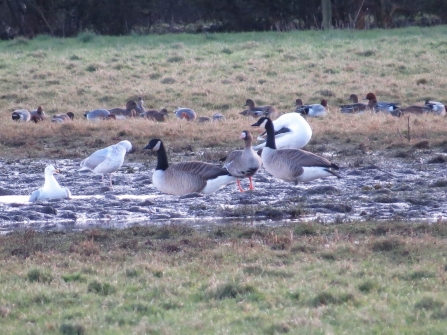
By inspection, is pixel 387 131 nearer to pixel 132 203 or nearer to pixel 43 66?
pixel 132 203

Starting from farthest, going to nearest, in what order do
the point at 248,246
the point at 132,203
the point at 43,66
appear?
1. the point at 43,66
2. the point at 132,203
3. the point at 248,246

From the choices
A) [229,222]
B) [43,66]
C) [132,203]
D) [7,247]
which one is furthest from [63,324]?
[43,66]

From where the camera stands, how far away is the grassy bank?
543 cm

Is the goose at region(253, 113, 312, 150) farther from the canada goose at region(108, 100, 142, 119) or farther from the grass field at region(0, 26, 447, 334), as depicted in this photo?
the canada goose at region(108, 100, 142, 119)

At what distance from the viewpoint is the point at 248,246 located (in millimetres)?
7742

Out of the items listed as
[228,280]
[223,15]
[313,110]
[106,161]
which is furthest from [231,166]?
[223,15]

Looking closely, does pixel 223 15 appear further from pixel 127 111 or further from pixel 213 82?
pixel 127 111

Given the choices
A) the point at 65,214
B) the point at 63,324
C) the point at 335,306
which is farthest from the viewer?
the point at 65,214

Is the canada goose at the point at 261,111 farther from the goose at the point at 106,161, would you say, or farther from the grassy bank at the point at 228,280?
the grassy bank at the point at 228,280

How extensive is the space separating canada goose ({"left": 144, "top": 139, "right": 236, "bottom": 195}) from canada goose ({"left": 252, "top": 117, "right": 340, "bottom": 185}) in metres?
0.76

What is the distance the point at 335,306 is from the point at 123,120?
12319 millimetres

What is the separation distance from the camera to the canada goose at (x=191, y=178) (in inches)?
429

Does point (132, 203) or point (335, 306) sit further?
point (132, 203)

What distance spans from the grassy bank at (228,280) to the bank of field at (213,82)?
6.64 metres
